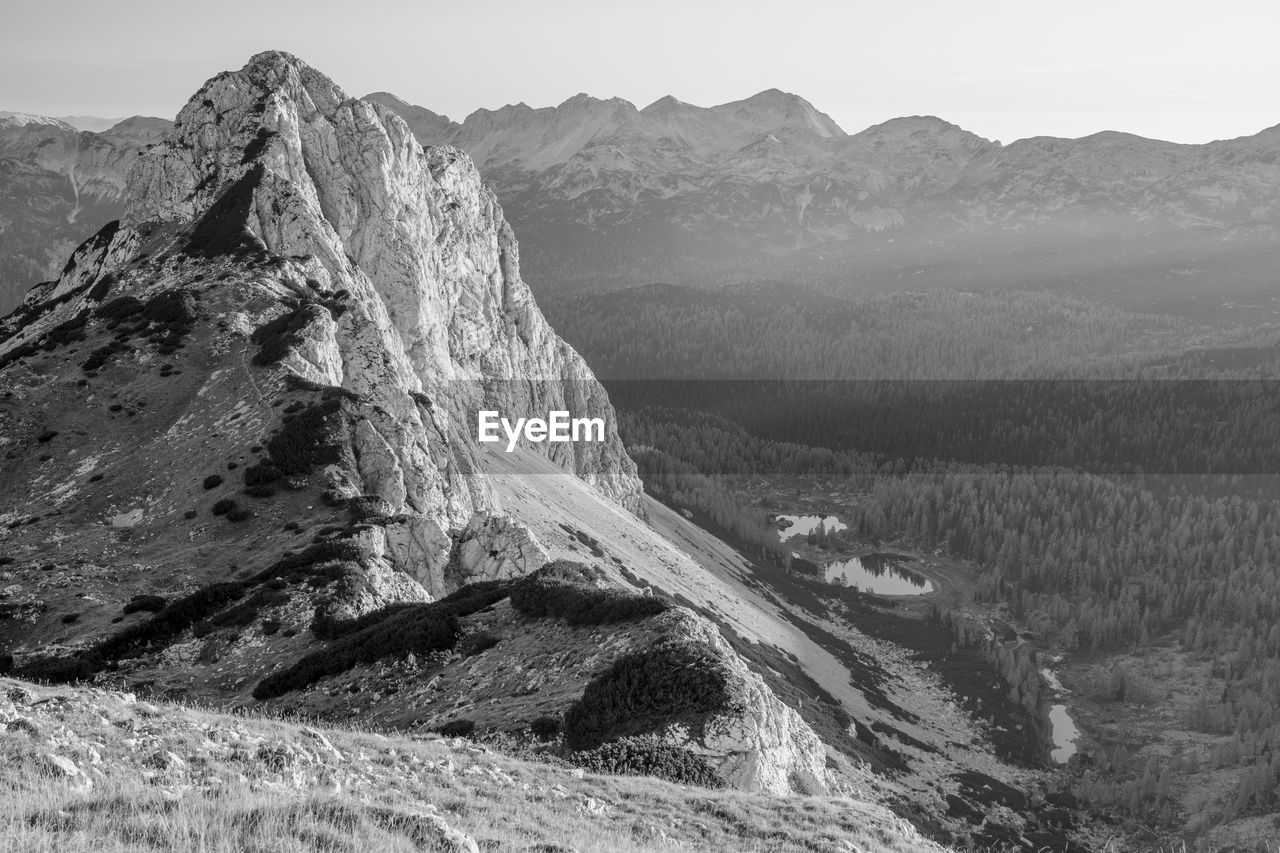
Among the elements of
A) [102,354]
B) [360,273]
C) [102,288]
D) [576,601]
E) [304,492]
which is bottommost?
[576,601]

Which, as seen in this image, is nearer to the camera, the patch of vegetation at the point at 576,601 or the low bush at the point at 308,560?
the patch of vegetation at the point at 576,601

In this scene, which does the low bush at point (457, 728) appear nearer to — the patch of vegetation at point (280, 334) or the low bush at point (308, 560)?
the low bush at point (308, 560)

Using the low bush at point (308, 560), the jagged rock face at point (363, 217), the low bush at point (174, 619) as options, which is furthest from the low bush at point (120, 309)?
the low bush at point (174, 619)

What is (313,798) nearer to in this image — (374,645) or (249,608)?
(374,645)

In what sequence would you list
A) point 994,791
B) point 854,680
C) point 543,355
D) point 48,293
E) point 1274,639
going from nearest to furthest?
1. point 994,791
2. point 48,293
3. point 854,680
4. point 543,355
5. point 1274,639

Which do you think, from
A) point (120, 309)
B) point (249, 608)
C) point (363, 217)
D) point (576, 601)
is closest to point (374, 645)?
point (576, 601)

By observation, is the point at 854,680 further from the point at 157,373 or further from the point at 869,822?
the point at 869,822

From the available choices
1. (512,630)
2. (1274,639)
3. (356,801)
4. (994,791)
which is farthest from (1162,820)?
(356,801)
